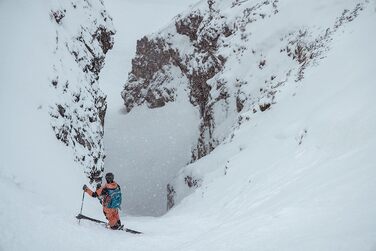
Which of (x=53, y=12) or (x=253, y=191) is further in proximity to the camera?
(x=53, y=12)

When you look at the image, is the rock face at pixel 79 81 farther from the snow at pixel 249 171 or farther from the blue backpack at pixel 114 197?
the blue backpack at pixel 114 197

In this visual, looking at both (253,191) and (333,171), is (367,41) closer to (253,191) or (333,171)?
(253,191)

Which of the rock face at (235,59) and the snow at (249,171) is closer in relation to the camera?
the snow at (249,171)

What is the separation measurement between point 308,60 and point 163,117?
26797mm

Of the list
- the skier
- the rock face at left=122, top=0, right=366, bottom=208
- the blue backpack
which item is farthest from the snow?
the rock face at left=122, top=0, right=366, bottom=208

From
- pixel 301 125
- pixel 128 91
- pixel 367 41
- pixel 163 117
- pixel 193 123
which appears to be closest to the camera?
pixel 301 125

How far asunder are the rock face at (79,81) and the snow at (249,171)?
807mm

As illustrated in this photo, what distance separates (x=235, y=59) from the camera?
27578mm

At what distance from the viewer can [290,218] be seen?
6.18 metres

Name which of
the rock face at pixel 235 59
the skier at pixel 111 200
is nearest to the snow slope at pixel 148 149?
the rock face at pixel 235 59

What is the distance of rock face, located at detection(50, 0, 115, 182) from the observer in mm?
16444

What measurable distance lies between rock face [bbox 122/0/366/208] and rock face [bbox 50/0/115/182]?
7530mm

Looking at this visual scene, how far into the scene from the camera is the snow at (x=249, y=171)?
19.1 feet

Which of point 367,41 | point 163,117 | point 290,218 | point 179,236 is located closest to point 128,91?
point 163,117
